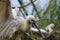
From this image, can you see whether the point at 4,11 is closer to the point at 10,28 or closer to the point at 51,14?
the point at 10,28

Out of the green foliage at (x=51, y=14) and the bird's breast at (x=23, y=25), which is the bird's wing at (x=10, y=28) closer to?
the bird's breast at (x=23, y=25)

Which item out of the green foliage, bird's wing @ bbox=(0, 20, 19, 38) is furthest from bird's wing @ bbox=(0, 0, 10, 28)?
the green foliage

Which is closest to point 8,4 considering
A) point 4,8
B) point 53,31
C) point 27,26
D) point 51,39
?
point 4,8

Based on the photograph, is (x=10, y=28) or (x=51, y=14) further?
(x=51, y=14)

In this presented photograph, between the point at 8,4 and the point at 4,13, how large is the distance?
68mm

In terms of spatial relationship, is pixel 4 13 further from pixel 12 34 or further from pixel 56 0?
pixel 56 0

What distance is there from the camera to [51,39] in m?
2.05

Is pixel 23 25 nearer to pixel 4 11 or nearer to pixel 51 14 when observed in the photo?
pixel 4 11

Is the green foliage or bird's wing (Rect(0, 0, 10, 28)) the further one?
the green foliage

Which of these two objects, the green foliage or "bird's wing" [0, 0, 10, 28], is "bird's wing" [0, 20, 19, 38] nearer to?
"bird's wing" [0, 0, 10, 28]

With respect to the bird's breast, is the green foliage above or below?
above

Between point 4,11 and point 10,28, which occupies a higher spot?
point 4,11

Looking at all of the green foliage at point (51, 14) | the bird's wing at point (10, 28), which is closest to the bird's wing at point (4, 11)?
the bird's wing at point (10, 28)

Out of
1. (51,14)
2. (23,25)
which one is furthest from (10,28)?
(51,14)
